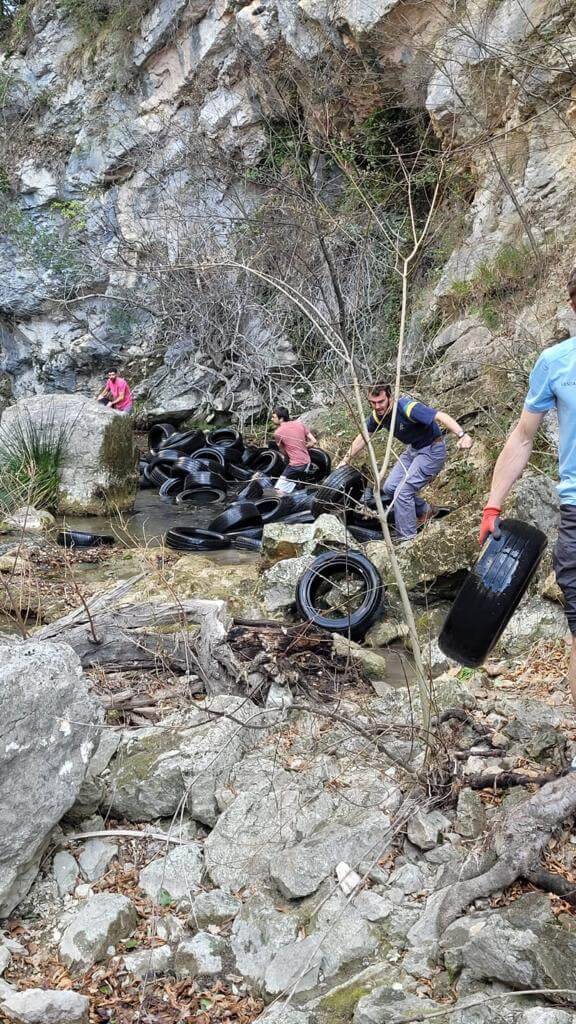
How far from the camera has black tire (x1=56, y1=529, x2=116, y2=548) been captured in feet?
30.1

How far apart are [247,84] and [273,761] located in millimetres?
18280

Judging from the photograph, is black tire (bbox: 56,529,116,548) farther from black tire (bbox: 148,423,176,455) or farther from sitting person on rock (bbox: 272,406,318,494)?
black tire (bbox: 148,423,176,455)

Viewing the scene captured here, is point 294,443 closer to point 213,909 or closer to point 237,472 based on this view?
point 237,472

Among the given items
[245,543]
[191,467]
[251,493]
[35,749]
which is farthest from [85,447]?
[35,749]

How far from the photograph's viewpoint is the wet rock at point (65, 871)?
3240mm

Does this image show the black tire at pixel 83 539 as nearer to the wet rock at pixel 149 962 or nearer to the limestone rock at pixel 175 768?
the limestone rock at pixel 175 768

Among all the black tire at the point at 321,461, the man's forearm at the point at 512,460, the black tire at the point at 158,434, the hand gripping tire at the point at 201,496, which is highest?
the man's forearm at the point at 512,460

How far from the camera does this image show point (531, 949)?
2.19 metres

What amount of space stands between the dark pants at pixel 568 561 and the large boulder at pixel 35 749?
1.99 metres

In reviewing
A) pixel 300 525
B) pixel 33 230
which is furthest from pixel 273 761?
pixel 33 230

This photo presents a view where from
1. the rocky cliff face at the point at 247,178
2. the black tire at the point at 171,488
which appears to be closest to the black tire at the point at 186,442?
the black tire at the point at 171,488

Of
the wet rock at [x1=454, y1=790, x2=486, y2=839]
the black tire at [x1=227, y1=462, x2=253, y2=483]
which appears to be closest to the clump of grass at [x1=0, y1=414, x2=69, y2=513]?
the black tire at [x1=227, y1=462, x2=253, y2=483]

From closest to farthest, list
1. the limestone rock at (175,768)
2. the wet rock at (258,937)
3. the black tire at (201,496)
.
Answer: the wet rock at (258,937) → the limestone rock at (175,768) → the black tire at (201,496)

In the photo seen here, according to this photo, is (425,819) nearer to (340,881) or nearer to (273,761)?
(340,881)
